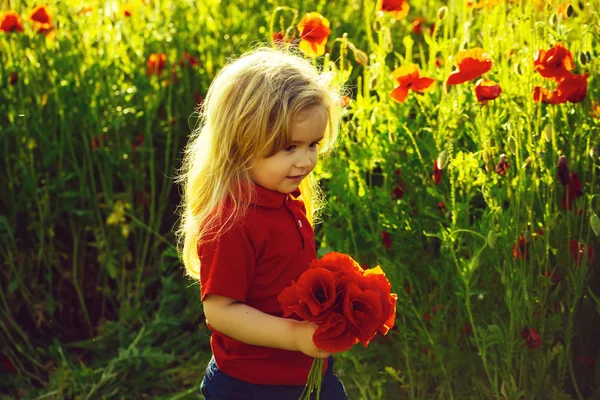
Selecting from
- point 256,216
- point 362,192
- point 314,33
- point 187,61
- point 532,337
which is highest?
point 314,33

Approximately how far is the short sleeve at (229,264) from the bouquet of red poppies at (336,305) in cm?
19

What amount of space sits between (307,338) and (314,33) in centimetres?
108

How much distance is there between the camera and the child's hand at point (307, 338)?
1803mm

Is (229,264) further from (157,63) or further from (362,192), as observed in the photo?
(157,63)

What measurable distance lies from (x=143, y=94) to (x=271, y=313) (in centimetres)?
182

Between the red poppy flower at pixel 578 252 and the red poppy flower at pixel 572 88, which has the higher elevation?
the red poppy flower at pixel 572 88

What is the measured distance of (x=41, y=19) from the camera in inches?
132

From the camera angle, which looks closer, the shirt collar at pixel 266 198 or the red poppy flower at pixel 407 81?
the shirt collar at pixel 266 198

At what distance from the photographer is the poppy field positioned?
99.8 inches

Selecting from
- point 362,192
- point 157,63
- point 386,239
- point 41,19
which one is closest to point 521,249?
point 386,239

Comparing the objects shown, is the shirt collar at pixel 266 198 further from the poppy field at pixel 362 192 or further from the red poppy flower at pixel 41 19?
the red poppy flower at pixel 41 19

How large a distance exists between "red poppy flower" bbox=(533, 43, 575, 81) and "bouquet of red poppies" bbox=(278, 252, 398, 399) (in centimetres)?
90

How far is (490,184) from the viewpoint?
2.55 metres

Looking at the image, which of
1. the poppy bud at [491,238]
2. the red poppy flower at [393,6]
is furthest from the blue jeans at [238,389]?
the red poppy flower at [393,6]
